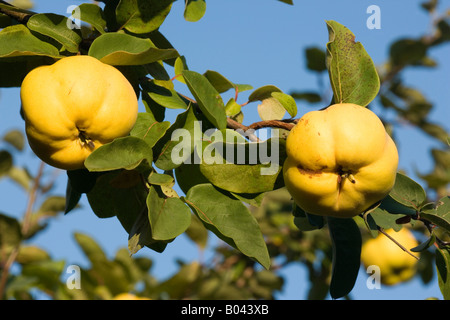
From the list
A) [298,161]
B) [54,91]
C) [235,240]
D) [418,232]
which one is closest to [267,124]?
[298,161]

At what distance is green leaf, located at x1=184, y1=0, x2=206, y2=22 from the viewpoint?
140cm

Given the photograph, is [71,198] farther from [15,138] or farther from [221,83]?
[15,138]

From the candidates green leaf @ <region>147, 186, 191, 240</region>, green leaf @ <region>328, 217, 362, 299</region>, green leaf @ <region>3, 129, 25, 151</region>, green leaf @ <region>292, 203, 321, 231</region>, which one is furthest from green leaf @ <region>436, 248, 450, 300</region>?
green leaf @ <region>3, 129, 25, 151</region>

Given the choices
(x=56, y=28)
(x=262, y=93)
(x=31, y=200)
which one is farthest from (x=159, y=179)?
(x=31, y=200)

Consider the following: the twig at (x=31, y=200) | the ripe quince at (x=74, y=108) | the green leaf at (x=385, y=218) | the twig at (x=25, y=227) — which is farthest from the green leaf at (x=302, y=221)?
the twig at (x=31, y=200)

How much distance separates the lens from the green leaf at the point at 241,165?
1259 mm

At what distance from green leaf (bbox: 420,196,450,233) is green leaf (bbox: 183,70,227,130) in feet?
1.74

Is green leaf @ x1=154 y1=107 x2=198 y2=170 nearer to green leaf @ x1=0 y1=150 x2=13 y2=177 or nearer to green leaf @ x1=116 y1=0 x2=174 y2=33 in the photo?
green leaf @ x1=116 y1=0 x2=174 y2=33

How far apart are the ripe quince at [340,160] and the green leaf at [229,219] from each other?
125 mm

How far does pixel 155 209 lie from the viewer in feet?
3.80

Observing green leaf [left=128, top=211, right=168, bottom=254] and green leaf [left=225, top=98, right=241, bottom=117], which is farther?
green leaf [left=225, top=98, right=241, bottom=117]

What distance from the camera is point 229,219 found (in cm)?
123
